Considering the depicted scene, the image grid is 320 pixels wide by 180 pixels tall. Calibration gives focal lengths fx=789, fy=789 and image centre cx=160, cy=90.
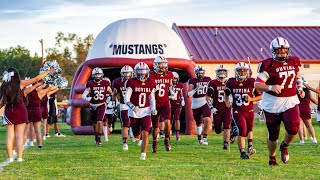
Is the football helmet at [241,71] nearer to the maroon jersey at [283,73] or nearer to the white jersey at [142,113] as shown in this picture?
the white jersey at [142,113]

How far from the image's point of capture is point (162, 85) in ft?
50.7

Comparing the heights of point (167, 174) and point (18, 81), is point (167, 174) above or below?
below

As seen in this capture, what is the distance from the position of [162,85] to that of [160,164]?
3458 millimetres

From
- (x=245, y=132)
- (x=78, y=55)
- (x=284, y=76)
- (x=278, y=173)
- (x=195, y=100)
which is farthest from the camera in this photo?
(x=78, y=55)

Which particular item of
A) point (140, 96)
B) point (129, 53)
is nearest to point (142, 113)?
point (140, 96)

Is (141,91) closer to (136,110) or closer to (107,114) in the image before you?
(136,110)

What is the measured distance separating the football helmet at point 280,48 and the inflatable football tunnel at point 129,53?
12.2 meters

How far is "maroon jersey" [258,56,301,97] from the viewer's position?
11.4 metres

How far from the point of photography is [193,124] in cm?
2378

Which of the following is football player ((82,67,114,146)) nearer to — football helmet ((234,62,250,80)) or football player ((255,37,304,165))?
football helmet ((234,62,250,80))

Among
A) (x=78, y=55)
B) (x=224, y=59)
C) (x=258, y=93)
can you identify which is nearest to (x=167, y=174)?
(x=258, y=93)

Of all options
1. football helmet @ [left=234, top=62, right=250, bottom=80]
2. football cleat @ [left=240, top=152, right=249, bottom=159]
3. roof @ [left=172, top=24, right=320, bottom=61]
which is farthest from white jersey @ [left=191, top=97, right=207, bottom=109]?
roof @ [left=172, top=24, right=320, bottom=61]

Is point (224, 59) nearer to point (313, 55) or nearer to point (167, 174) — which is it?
point (313, 55)

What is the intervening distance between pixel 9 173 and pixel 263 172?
3486mm
